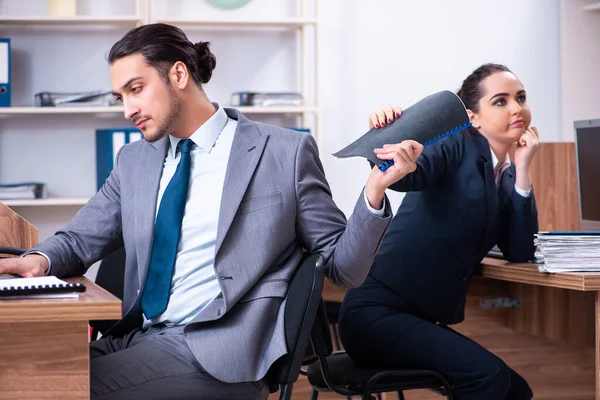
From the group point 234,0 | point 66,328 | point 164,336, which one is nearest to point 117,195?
point 164,336

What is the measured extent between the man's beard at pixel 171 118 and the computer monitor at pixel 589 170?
1357 millimetres

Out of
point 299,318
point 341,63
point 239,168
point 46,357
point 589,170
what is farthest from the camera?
point 341,63

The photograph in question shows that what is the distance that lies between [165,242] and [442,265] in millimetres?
816

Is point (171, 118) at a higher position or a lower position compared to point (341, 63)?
lower

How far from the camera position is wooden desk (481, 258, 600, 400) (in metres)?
2.08

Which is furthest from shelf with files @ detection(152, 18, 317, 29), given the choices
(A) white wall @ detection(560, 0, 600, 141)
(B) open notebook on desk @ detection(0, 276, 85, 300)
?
(B) open notebook on desk @ detection(0, 276, 85, 300)

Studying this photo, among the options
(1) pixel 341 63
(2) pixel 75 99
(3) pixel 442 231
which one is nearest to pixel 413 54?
(1) pixel 341 63

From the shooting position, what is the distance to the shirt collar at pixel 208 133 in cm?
190

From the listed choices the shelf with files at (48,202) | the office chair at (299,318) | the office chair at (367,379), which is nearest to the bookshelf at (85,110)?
the shelf with files at (48,202)

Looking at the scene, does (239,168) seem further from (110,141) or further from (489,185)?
(110,141)

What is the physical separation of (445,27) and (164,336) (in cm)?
339

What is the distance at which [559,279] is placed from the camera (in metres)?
2.17

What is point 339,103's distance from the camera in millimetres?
4602

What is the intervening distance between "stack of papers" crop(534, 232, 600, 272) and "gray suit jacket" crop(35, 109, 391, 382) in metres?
0.64
